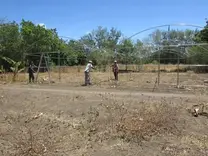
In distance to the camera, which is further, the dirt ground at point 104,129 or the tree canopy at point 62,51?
the tree canopy at point 62,51

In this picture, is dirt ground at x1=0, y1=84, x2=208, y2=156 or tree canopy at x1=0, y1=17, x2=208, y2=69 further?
tree canopy at x1=0, y1=17, x2=208, y2=69

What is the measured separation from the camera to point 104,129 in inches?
339

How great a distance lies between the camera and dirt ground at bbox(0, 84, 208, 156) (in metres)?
7.70

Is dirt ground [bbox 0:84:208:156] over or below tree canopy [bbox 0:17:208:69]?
below

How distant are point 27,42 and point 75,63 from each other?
25.0 ft

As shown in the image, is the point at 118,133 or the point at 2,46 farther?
the point at 2,46

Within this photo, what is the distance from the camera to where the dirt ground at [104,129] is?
770 centimetres

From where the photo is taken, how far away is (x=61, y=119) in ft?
32.0

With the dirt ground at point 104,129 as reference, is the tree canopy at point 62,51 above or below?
above

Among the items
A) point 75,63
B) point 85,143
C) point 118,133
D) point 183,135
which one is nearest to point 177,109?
point 183,135

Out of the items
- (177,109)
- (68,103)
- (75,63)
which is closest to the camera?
(177,109)

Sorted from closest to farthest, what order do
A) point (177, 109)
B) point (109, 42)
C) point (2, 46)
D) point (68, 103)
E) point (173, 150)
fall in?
point (173, 150) → point (177, 109) → point (68, 103) → point (2, 46) → point (109, 42)

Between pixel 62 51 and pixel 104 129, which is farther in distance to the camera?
pixel 62 51

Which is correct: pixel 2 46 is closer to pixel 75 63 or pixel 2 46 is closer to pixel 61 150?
pixel 75 63
